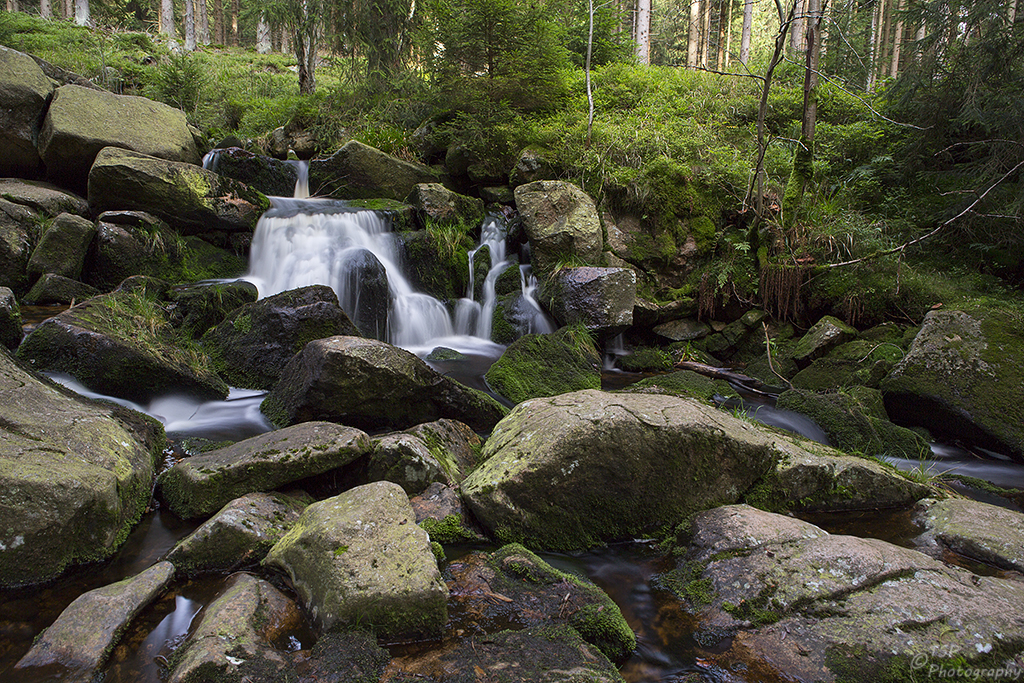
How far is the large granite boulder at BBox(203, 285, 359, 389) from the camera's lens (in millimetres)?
6035

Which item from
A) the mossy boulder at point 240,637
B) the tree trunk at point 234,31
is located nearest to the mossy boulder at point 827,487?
the mossy boulder at point 240,637

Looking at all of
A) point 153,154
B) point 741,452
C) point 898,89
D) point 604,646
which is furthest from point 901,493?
point 153,154

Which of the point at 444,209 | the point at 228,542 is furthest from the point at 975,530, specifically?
the point at 444,209

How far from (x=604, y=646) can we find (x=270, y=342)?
5.06 m

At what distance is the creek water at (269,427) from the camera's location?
254 centimetres

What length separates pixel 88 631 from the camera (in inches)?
93.7

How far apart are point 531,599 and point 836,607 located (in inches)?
Result: 62.1

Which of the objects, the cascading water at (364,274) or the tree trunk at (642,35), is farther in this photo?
the tree trunk at (642,35)

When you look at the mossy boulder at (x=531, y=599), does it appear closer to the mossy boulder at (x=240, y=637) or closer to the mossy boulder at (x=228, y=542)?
the mossy boulder at (x=240, y=637)

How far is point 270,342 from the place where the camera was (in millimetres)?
6082

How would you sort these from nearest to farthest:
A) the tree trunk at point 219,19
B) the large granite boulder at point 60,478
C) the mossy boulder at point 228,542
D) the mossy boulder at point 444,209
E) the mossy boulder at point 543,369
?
the large granite boulder at point 60,478
the mossy boulder at point 228,542
the mossy boulder at point 543,369
the mossy boulder at point 444,209
the tree trunk at point 219,19

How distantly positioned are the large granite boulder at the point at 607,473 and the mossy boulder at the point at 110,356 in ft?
11.5

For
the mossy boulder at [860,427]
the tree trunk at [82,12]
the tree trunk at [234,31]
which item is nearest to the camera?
the mossy boulder at [860,427]

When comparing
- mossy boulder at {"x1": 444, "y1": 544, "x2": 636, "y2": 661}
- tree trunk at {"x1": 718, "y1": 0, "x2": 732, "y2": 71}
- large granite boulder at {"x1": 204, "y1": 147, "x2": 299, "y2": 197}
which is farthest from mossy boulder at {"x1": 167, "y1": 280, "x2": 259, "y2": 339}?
tree trunk at {"x1": 718, "y1": 0, "x2": 732, "y2": 71}
